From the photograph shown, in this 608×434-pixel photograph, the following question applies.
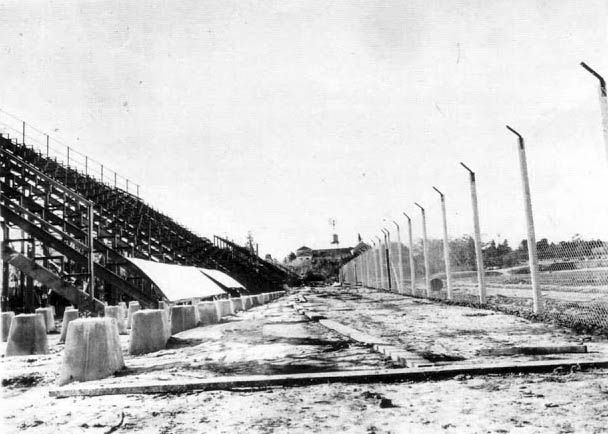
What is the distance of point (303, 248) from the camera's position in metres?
165

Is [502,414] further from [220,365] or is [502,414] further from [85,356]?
[85,356]

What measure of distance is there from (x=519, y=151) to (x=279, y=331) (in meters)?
6.02

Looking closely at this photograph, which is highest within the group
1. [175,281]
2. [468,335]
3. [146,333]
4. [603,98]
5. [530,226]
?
[603,98]

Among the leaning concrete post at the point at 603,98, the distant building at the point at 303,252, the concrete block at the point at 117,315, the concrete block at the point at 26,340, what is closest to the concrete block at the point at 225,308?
the concrete block at the point at 117,315

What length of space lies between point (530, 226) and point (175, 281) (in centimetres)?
969

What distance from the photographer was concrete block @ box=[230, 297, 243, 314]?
1764cm

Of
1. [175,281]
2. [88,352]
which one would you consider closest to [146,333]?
[88,352]

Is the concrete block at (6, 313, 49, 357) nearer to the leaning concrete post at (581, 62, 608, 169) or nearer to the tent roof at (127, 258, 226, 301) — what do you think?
the tent roof at (127, 258, 226, 301)

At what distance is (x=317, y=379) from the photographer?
16.6 ft

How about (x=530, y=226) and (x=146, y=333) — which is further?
(x=530, y=226)

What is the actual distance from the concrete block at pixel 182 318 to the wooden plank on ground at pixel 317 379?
624 cm

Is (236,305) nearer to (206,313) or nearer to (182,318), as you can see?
(206,313)

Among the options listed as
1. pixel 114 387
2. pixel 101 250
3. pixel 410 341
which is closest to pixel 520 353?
pixel 410 341

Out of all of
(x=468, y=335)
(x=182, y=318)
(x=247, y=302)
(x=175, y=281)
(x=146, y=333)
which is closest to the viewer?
(x=146, y=333)
